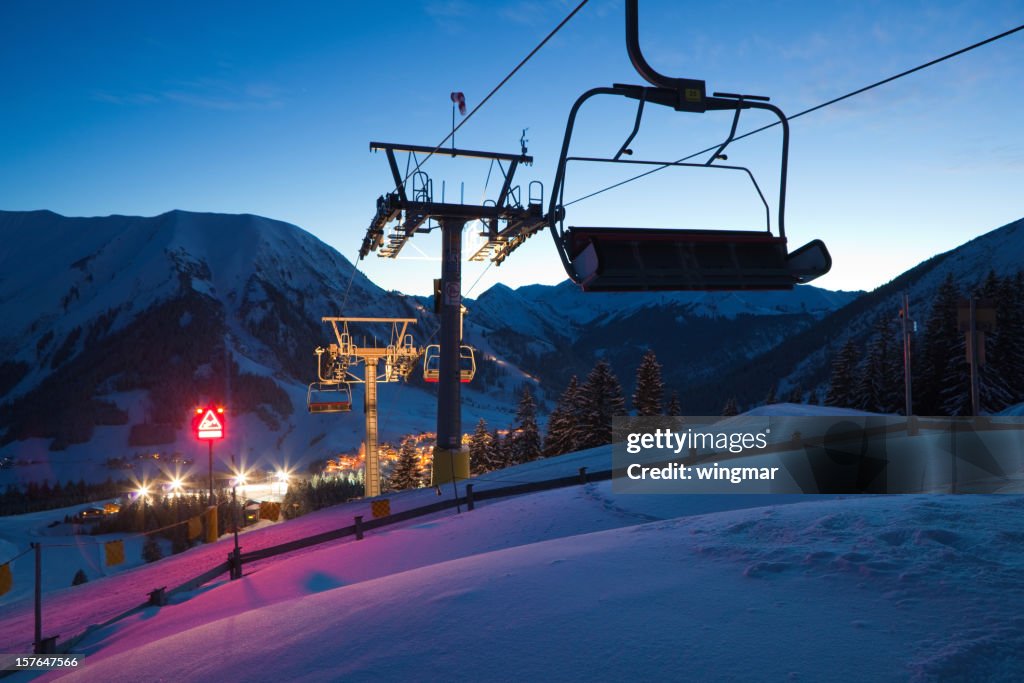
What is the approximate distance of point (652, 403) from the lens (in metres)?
40.9

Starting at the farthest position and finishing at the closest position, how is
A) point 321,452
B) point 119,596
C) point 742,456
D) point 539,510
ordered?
point 321,452, point 742,456, point 119,596, point 539,510

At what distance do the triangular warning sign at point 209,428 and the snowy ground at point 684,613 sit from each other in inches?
229

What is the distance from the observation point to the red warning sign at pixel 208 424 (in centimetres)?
1481

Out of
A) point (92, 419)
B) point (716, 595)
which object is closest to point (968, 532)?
point (716, 595)

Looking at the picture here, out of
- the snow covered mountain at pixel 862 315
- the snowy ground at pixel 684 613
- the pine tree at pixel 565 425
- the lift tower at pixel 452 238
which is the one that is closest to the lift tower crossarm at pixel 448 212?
the lift tower at pixel 452 238

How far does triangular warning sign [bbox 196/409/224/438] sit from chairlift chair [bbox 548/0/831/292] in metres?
12.1

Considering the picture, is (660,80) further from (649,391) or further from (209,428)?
(649,391)

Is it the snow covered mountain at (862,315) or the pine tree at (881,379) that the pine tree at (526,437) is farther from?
the snow covered mountain at (862,315)

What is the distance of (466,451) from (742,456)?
9.79 m

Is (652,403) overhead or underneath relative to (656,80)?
underneath

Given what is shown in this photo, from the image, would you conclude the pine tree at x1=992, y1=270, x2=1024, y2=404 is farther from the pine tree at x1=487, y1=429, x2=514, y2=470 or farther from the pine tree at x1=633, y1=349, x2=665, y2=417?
the pine tree at x1=487, y1=429, x2=514, y2=470

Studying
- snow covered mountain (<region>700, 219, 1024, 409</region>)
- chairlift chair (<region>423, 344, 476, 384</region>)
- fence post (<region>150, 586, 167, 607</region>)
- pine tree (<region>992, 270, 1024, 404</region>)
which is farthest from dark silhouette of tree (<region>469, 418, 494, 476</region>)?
snow covered mountain (<region>700, 219, 1024, 409</region>)

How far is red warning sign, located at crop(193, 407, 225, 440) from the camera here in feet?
48.6

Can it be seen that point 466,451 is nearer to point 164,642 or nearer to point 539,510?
point 539,510
